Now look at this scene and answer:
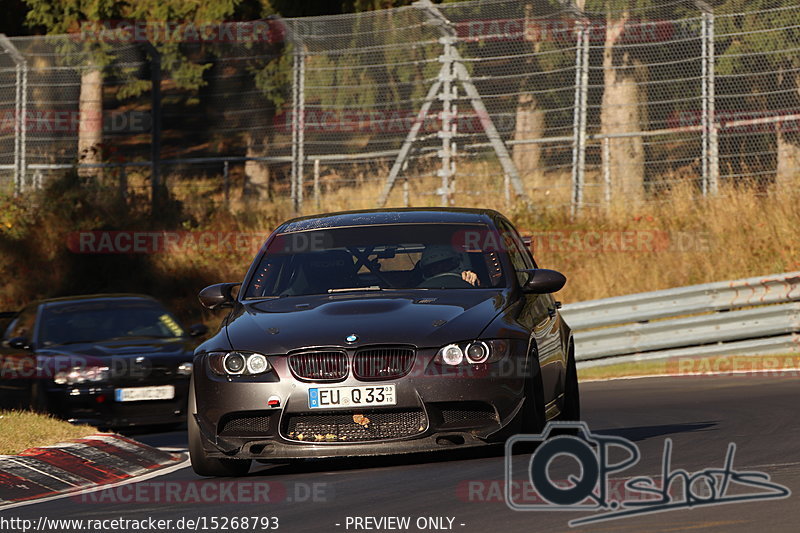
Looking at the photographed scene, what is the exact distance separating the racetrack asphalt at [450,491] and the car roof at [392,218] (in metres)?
1.61

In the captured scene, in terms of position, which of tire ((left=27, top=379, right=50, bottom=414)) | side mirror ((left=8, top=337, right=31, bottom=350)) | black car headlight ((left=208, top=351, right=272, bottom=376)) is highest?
black car headlight ((left=208, top=351, right=272, bottom=376))

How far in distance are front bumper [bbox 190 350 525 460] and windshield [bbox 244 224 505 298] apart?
1.26 metres

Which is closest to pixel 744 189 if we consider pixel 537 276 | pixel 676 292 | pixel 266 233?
pixel 676 292

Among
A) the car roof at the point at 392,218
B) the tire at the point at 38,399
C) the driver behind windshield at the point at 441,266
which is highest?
the car roof at the point at 392,218

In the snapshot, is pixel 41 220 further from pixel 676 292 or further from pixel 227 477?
pixel 227 477

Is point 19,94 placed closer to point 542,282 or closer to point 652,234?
point 652,234

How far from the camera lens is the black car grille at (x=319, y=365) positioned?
31.5ft

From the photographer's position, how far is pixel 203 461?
33.2ft

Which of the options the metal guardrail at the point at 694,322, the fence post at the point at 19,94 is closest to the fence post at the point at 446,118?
the metal guardrail at the point at 694,322

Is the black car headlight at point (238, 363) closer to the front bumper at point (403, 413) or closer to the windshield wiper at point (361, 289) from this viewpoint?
the front bumper at point (403, 413)

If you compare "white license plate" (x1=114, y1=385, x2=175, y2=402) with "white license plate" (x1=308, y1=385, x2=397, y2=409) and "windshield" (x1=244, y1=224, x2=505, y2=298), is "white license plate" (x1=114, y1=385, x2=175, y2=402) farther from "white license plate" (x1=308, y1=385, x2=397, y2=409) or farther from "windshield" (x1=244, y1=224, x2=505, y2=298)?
"white license plate" (x1=308, y1=385, x2=397, y2=409)

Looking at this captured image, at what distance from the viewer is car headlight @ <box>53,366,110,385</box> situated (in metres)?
16.3

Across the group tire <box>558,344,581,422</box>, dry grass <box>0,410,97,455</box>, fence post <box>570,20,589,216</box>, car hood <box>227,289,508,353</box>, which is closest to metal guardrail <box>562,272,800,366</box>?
fence post <box>570,20,589,216</box>

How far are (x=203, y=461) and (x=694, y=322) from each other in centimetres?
1033
